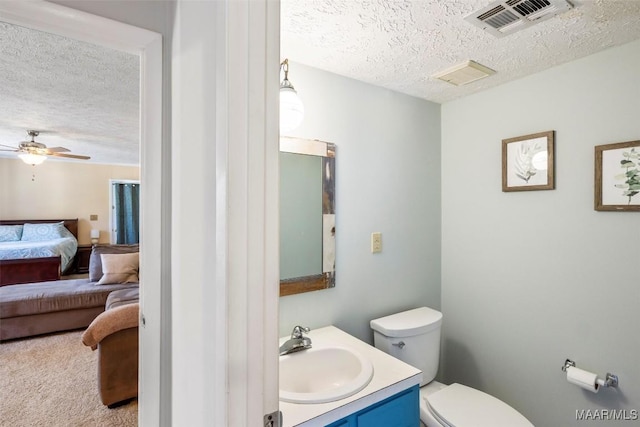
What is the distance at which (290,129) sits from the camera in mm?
1547

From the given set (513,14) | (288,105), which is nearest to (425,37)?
(513,14)

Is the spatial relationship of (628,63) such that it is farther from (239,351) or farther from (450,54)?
(239,351)

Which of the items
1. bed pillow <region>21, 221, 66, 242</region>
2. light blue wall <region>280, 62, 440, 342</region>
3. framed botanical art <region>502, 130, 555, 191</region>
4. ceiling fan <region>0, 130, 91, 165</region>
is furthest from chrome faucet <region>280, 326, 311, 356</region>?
bed pillow <region>21, 221, 66, 242</region>

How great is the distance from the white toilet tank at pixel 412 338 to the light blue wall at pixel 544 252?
0.44m

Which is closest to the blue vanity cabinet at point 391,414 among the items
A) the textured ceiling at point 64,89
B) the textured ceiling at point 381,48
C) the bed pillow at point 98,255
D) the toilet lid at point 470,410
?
the toilet lid at point 470,410

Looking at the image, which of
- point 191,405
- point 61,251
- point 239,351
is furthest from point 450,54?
point 61,251

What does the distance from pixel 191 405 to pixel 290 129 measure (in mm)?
1178

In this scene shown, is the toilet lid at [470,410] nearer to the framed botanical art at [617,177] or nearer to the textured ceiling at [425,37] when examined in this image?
the framed botanical art at [617,177]

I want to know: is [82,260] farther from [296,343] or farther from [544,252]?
[544,252]

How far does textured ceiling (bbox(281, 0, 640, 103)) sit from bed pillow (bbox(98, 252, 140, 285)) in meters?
3.51

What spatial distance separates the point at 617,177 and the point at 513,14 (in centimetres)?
92

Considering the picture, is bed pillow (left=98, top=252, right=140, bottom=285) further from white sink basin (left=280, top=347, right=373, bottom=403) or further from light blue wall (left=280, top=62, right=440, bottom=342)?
white sink basin (left=280, top=347, right=373, bottom=403)

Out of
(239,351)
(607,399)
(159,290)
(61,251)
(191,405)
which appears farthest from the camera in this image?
(61,251)

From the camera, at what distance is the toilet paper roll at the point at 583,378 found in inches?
58.7
